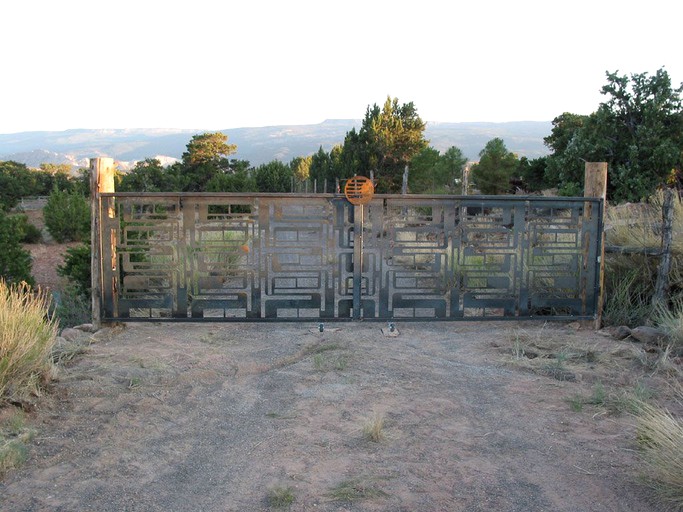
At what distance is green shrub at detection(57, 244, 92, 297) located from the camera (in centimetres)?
1039

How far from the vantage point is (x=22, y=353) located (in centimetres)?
498

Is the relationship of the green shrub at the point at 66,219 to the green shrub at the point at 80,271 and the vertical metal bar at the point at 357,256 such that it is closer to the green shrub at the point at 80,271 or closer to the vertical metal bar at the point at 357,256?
the green shrub at the point at 80,271

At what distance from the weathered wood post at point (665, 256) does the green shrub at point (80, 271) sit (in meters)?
8.06

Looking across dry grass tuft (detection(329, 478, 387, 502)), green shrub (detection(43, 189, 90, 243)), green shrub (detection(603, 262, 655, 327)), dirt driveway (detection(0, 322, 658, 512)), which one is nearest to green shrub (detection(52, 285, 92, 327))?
dirt driveway (detection(0, 322, 658, 512))

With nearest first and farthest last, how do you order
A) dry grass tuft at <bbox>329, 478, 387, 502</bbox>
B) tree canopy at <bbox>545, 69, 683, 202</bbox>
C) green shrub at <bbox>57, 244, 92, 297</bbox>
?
1. dry grass tuft at <bbox>329, 478, 387, 502</bbox>
2. green shrub at <bbox>57, 244, 92, 297</bbox>
3. tree canopy at <bbox>545, 69, 683, 202</bbox>

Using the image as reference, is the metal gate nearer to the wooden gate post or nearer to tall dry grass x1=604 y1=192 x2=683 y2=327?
the wooden gate post

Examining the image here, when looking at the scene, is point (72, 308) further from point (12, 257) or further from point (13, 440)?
point (13, 440)

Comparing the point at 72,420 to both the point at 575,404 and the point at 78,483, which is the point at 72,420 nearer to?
the point at 78,483

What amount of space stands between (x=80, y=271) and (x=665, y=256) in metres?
8.34

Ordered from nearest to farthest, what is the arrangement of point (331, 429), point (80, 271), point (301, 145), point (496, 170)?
point (331, 429) → point (80, 271) → point (496, 170) → point (301, 145)

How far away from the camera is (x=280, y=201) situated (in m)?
7.30

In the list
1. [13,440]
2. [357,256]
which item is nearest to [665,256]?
[357,256]

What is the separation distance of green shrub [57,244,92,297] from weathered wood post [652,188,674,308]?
806 centimetres

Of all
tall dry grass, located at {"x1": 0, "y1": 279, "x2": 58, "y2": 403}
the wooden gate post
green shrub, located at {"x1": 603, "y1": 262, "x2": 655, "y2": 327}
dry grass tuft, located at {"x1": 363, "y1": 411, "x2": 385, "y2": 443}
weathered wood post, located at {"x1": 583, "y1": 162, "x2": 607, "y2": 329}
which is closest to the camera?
dry grass tuft, located at {"x1": 363, "y1": 411, "x2": 385, "y2": 443}
